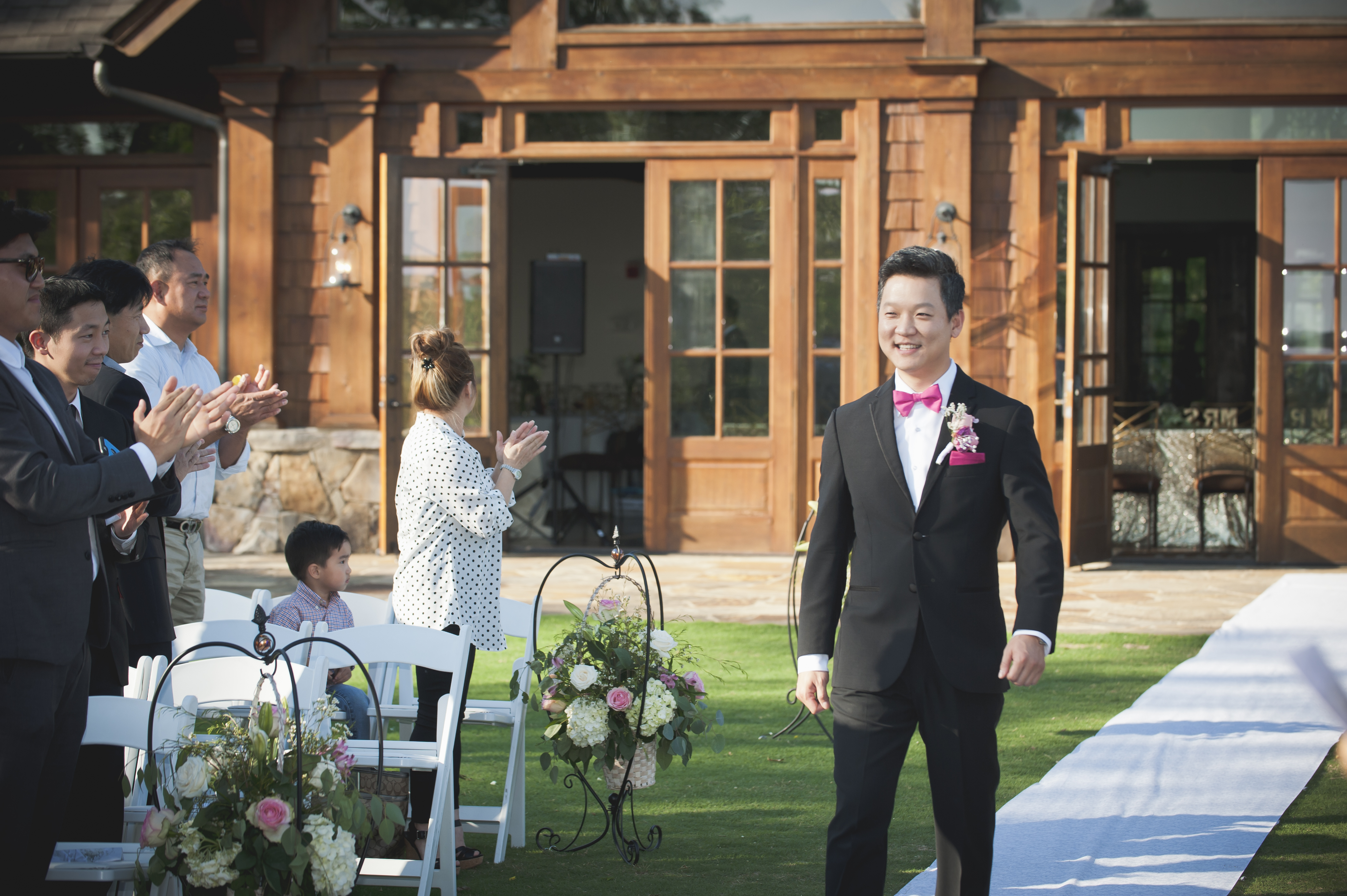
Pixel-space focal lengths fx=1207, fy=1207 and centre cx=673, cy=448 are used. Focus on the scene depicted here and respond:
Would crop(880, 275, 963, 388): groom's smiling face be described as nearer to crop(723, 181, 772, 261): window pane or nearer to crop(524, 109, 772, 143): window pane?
crop(723, 181, 772, 261): window pane

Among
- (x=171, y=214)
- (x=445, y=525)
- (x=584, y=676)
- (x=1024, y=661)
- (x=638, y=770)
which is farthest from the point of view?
(x=171, y=214)

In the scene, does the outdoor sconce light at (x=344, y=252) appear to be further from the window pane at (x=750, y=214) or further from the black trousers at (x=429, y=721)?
the black trousers at (x=429, y=721)

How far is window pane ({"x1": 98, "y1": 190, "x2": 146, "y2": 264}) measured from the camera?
8.84 meters

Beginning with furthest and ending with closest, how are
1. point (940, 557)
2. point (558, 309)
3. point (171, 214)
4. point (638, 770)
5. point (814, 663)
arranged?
1. point (558, 309)
2. point (171, 214)
3. point (638, 770)
4. point (814, 663)
5. point (940, 557)

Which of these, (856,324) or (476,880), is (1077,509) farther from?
(476,880)

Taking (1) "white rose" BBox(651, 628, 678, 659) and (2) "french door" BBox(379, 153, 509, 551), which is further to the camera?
(2) "french door" BBox(379, 153, 509, 551)

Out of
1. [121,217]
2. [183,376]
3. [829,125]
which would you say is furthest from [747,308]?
[183,376]

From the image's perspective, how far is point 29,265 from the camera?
2.38 metres

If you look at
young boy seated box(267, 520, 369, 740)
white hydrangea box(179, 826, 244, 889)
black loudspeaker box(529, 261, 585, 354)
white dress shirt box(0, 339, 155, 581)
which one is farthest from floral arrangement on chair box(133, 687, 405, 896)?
black loudspeaker box(529, 261, 585, 354)

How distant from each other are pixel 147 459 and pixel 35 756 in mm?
602

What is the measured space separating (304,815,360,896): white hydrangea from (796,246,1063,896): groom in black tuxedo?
93 cm

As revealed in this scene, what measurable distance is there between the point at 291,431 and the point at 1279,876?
6926mm

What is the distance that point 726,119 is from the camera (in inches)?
332

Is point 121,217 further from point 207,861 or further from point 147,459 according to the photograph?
Answer: point 207,861
